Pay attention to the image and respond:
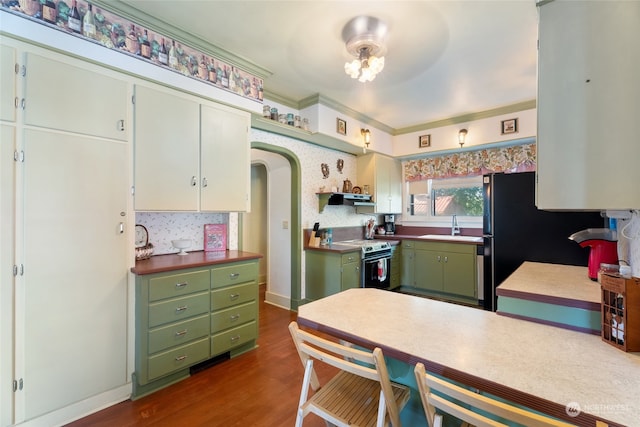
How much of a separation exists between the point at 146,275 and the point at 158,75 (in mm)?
1513

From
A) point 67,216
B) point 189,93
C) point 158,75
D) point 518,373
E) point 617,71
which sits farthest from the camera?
point 189,93

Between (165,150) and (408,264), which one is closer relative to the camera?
(165,150)

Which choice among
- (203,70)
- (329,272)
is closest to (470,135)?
(329,272)

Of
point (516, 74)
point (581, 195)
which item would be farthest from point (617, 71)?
point (516, 74)

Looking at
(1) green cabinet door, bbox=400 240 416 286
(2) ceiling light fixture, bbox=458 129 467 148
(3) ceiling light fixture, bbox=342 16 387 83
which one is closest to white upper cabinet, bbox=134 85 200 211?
(3) ceiling light fixture, bbox=342 16 387 83

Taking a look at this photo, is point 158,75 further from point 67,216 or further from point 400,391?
point 400,391

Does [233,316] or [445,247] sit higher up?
[445,247]

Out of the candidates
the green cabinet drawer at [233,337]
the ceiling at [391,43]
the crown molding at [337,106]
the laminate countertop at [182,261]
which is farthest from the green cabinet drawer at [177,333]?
the crown molding at [337,106]

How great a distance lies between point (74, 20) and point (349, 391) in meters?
2.70

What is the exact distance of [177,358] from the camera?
7.09 feet

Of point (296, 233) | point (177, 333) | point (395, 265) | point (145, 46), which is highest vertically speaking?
point (145, 46)

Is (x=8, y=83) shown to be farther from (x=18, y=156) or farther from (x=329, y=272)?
(x=329, y=272)

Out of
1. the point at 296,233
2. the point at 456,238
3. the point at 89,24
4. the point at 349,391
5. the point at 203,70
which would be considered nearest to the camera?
the point at 349,391

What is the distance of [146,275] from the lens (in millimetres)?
2004
